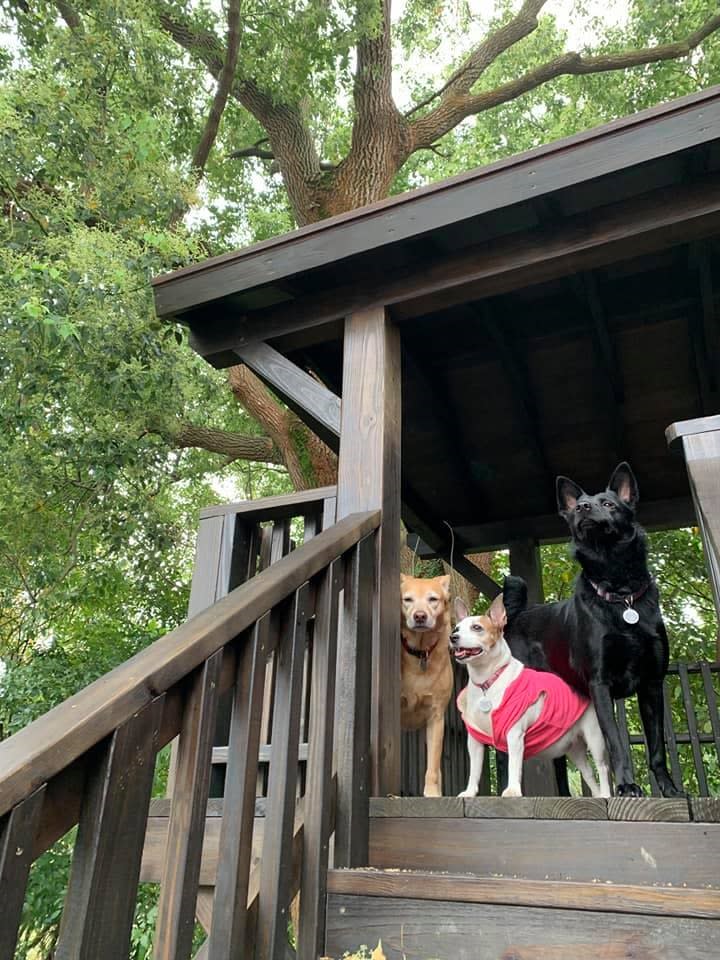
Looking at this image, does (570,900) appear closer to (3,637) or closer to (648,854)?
(648,854)

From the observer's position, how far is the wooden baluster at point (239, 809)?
1335 mm

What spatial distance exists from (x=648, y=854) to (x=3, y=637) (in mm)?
10689

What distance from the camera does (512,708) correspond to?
8.16 feet

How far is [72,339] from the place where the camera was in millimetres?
5152

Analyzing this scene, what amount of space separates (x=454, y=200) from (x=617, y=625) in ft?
5.70

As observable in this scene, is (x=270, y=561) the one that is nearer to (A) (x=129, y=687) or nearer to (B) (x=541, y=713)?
(B) (x=541, y=713)

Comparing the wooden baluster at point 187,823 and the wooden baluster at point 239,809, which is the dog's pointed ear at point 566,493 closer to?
the wooden baluster at point 239,809

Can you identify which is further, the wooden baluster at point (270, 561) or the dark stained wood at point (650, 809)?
the wooden baluster at point (270, 561)

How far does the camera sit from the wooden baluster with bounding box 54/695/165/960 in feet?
3.19

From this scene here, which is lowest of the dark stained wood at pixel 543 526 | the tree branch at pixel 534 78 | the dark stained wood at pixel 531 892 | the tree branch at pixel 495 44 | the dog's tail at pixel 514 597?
the dark stained wood at pixel 531 892

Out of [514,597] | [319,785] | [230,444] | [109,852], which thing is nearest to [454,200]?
[319,785]

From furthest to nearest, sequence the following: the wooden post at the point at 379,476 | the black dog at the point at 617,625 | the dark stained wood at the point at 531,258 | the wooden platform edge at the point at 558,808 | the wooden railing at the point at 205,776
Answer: the dark stained wood at the point at 531,258
the black dog at the point at 617,625
the wooden post at the point at 379,476
the wooden platform edge at the point at 558,808
the wooden railing at the point at 205,776

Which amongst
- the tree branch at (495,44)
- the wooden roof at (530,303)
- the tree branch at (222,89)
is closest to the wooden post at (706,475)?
the wooden roof at (530,303)

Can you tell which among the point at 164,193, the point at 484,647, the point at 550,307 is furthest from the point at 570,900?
the point at 164,193
